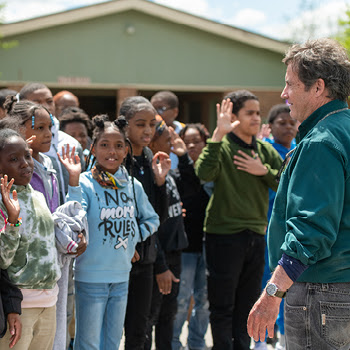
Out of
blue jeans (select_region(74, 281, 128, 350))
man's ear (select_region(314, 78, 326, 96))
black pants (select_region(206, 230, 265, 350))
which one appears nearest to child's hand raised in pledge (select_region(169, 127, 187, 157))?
black pants (select_region(206, 230, 265, 350))

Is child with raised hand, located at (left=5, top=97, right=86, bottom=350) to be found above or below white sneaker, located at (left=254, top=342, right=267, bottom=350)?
above

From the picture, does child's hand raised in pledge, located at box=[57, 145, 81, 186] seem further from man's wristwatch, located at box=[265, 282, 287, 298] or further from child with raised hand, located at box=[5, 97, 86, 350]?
man's wristwatch, located at box=[265, 282, 287, 298]

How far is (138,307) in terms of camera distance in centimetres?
405

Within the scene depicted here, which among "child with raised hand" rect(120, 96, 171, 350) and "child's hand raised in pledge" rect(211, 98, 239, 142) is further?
"child's hand raised in pledge" rect(211, 98, 239, 142)

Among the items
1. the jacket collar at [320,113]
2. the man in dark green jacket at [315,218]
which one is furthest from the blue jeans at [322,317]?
the jacket collar at [320,113]

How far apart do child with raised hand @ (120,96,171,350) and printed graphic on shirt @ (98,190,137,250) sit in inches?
11.5

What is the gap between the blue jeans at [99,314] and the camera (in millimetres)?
3645

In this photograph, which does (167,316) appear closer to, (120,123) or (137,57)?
(120,123)

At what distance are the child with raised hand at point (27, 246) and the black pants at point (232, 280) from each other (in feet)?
6.05

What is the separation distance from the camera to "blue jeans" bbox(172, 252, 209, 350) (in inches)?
201

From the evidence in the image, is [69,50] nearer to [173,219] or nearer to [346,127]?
[173,219]

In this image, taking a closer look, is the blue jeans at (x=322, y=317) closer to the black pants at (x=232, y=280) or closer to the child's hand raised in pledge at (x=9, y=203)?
the child's hand raised in pledge at (x=9, y=203)

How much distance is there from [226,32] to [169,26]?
1.46 m

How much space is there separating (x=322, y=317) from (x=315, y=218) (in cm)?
52
